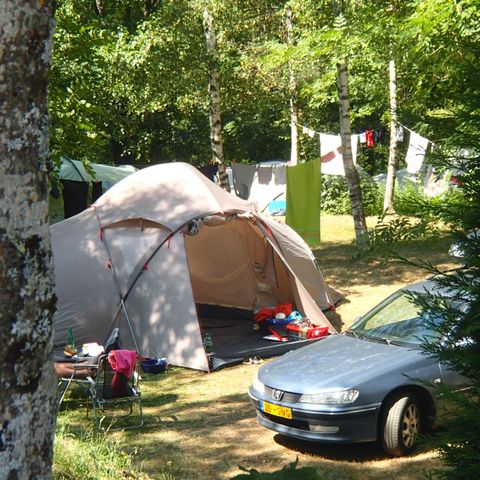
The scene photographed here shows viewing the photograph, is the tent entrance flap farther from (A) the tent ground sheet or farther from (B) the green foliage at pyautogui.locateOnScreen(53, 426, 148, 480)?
(B) the green foliage at pyautogui.locateOnScreen(53, 426, 148, 480)

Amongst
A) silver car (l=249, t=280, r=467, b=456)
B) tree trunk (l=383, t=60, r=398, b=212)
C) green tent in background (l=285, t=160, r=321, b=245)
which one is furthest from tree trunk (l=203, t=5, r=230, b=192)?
silver car (l=249, t=280, r=467, b=456)

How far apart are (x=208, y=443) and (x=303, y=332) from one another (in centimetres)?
355

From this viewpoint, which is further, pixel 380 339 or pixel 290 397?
pixel 380 339

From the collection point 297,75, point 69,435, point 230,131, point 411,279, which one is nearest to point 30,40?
point 69,435

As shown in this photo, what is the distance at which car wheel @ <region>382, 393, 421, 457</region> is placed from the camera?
258 inches

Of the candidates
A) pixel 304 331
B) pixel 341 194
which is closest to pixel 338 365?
pixel 304 331

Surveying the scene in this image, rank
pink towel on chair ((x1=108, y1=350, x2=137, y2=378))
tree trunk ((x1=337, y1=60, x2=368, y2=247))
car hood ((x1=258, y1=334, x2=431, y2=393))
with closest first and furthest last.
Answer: car hood ((x1=258, y1=334, x2=431, y2=393)) < pink towel on chair ((x1=108, y1=350, x2=137, y2=378)) < tree trunk ((x1=337, y1=60, x2=368, y2=247))

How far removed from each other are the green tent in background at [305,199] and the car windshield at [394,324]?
24.8ft

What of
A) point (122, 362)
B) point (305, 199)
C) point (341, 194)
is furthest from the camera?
point (341, 194)

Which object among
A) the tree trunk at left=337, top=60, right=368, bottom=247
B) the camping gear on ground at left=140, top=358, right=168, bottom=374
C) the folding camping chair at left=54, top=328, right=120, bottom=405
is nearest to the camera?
the folding camping chair at left=54, top=328, right=120, bottom=405

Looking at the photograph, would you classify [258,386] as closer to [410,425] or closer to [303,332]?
[410,425]

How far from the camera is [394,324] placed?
761 cm

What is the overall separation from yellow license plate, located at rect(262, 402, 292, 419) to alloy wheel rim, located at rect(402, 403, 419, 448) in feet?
3.04

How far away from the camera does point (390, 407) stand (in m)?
6.58
